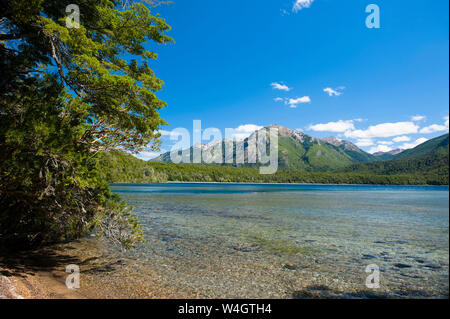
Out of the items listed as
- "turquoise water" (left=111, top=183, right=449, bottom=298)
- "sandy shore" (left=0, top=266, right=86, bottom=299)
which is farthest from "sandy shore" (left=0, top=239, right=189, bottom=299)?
"turquoise water" (left=111, top=183, right=449, bottom=298)

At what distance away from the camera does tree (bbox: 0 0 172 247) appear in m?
6.25

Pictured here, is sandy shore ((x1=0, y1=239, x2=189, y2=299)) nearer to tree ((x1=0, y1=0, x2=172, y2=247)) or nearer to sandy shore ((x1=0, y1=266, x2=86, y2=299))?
sandy shore ((x1=0, y1=266, x2=86, y2=299))

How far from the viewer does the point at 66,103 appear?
782cm

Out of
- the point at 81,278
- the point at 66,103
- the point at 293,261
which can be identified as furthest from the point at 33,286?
the point at 293,261

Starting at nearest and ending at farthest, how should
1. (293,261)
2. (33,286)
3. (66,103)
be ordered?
(33,286)
(66,103)
(293,261)

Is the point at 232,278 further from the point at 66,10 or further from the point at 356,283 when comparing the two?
the point at 66,10

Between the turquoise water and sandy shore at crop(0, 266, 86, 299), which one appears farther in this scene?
the turquoise water

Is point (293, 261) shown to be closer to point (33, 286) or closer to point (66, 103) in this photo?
point (33, 286)

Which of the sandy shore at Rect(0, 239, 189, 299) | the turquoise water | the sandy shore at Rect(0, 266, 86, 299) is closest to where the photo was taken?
the sandy shore at Rect(0, 266, 86, 299)

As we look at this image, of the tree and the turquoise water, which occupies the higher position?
the tree

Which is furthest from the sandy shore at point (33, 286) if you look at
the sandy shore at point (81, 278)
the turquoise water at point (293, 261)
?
the turquoise water at point (293, 261)

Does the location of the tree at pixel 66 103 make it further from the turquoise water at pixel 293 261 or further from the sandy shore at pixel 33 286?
the turquoise water at pixel 293 261
